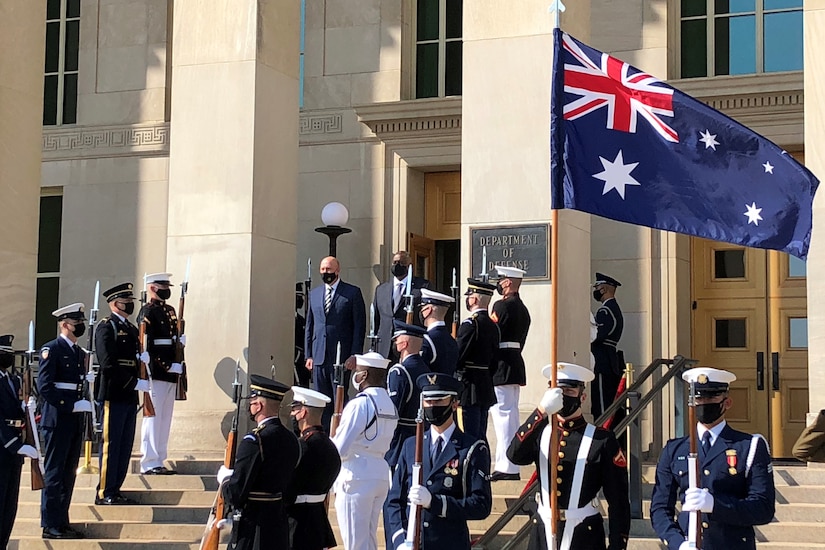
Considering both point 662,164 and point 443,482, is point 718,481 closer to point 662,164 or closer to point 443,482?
point 443,482

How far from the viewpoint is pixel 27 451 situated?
1170 cm

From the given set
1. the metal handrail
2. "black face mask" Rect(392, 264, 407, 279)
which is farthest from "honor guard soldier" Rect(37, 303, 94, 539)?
the metal handrail

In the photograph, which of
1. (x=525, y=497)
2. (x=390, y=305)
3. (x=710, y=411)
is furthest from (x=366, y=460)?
(x=390, y=305)

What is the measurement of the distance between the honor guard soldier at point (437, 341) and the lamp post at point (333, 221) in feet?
16.5

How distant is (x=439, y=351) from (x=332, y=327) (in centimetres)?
210

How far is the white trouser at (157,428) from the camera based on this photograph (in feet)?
43.7

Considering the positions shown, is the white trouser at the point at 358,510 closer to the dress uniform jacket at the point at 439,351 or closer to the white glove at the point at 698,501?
the dress uniform jacket at the point at 439,351

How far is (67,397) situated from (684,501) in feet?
20.7

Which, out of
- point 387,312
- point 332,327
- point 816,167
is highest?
point 816,167

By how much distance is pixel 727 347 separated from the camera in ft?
56.3

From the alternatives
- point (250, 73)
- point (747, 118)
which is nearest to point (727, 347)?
point (747, 118)

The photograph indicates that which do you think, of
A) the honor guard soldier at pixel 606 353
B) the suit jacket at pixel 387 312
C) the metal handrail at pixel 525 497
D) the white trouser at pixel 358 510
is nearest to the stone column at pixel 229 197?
the suit jacket at pixel 387 312

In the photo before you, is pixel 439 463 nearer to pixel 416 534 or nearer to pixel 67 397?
pixel 416 534

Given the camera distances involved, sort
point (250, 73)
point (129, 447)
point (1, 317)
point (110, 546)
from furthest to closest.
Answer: point (1, 317) < point (250, 73) < point (129, 447) < point (110, 546)
